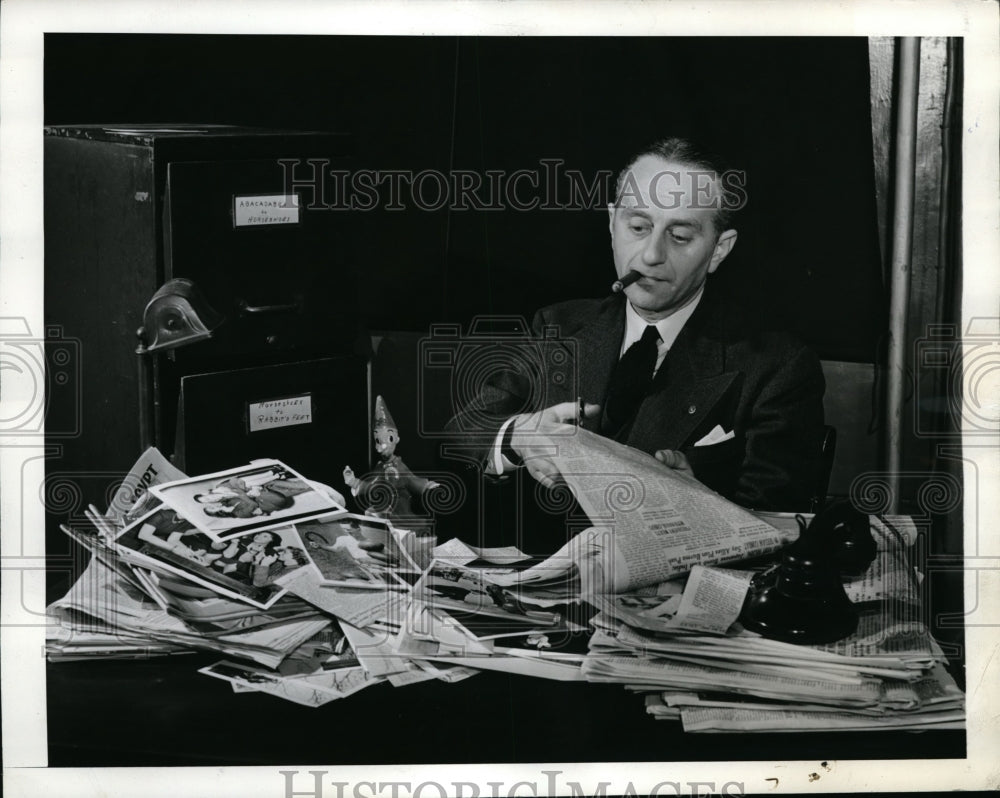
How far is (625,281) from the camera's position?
1808 millimetres

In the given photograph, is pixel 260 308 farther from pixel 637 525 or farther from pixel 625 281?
pixel 637 525

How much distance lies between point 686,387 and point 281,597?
28.4 inches

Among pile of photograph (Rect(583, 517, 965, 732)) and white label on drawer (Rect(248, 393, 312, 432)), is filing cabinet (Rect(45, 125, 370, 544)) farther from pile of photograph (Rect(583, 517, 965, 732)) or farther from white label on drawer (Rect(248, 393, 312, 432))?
pile of photograph (Rect(583, 517, 965, 732))

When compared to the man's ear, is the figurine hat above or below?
below

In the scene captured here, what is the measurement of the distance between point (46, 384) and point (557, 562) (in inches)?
34.5

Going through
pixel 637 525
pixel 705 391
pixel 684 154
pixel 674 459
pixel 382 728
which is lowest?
pixel 382 728

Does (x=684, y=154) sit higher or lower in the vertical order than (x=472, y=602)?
higher

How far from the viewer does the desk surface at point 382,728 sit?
1.75 metres

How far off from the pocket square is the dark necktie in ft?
0.39

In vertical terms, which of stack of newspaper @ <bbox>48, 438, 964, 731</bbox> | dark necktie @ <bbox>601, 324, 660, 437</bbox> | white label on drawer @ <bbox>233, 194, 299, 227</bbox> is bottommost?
stack of newspaper @ <bbox>48, 438, 964, 731</bbox>

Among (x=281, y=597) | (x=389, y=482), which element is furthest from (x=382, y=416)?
(x=281, y=597)

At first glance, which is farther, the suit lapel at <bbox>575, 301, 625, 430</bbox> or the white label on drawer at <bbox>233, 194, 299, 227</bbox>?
Result: the suit lapel at <bbox>575, 301, 625, 430</bbox>

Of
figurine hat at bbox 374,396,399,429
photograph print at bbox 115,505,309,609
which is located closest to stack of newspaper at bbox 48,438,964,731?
photograph print at bbox 115,505,309,609

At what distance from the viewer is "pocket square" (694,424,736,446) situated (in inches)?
71.1
